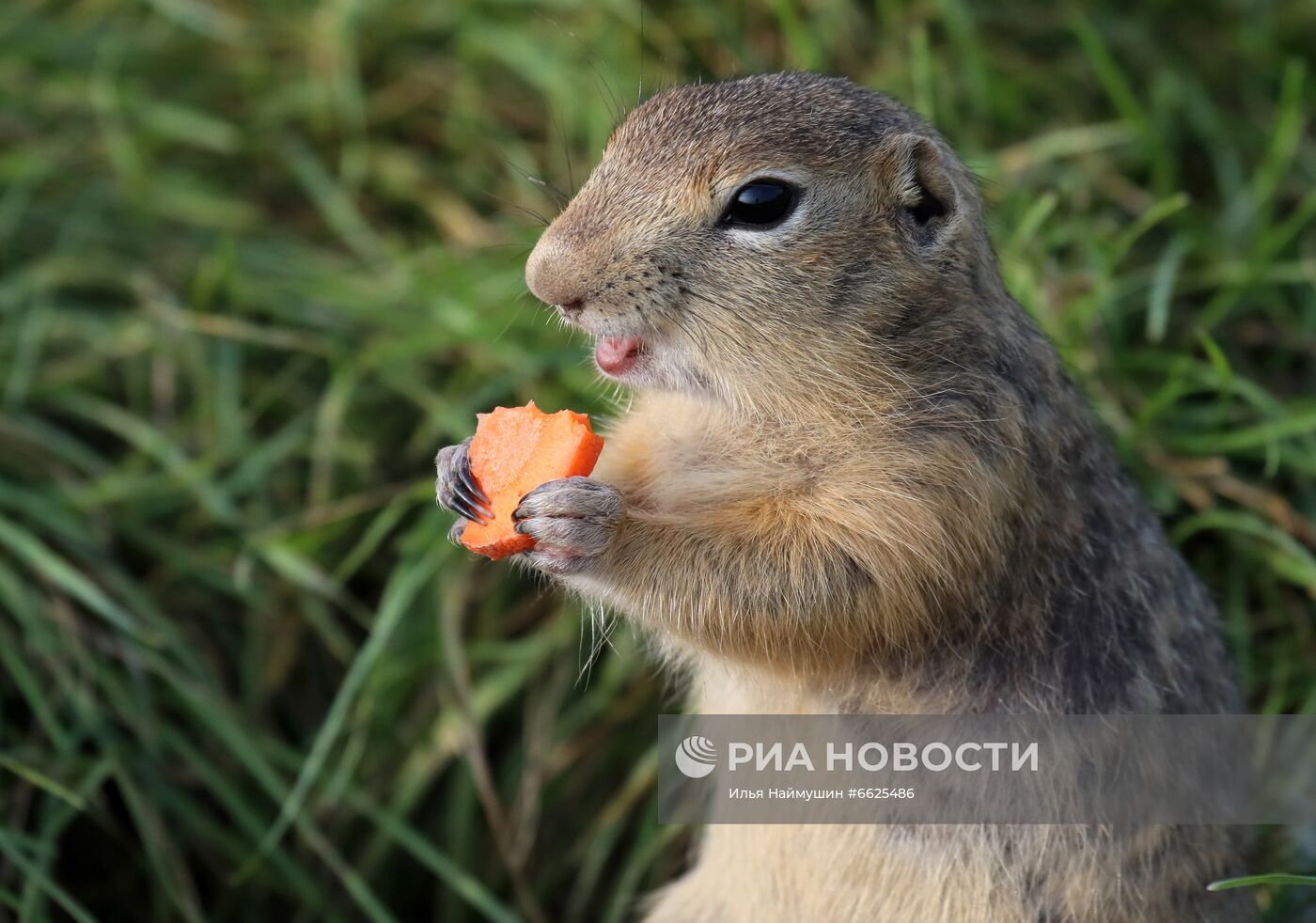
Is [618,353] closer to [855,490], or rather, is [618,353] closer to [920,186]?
[855,490]

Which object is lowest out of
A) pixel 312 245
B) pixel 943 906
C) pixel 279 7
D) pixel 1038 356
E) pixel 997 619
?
pixel 943 906

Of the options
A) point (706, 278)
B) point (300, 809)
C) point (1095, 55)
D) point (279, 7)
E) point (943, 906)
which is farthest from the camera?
point (279, 7)

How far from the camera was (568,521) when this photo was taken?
9.54 feet

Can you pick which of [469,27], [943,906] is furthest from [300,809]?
[469,27]

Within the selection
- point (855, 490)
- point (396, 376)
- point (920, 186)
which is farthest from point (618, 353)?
point (396, 376)

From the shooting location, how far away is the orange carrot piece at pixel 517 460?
3.01 m

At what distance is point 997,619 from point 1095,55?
107 inches

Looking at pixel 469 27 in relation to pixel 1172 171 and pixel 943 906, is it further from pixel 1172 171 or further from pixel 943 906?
pixel 943 906

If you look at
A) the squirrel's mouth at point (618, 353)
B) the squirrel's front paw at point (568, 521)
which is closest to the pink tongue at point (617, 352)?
the squirrel's mouth at point (618, 353)

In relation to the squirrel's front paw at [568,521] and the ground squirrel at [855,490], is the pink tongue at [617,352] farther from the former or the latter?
the squirrel's front paw at [568,521]

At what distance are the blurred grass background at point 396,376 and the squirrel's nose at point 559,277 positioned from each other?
0.93 m

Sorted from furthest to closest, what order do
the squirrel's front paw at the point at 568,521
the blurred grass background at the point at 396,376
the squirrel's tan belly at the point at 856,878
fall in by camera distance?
the blurred grass background at the point at 396,376, the squirrel's tan belly at the point at 856,878, the squirrel's front paw at the point at 568,521

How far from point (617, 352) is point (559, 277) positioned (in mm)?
209

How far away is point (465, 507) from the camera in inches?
122
